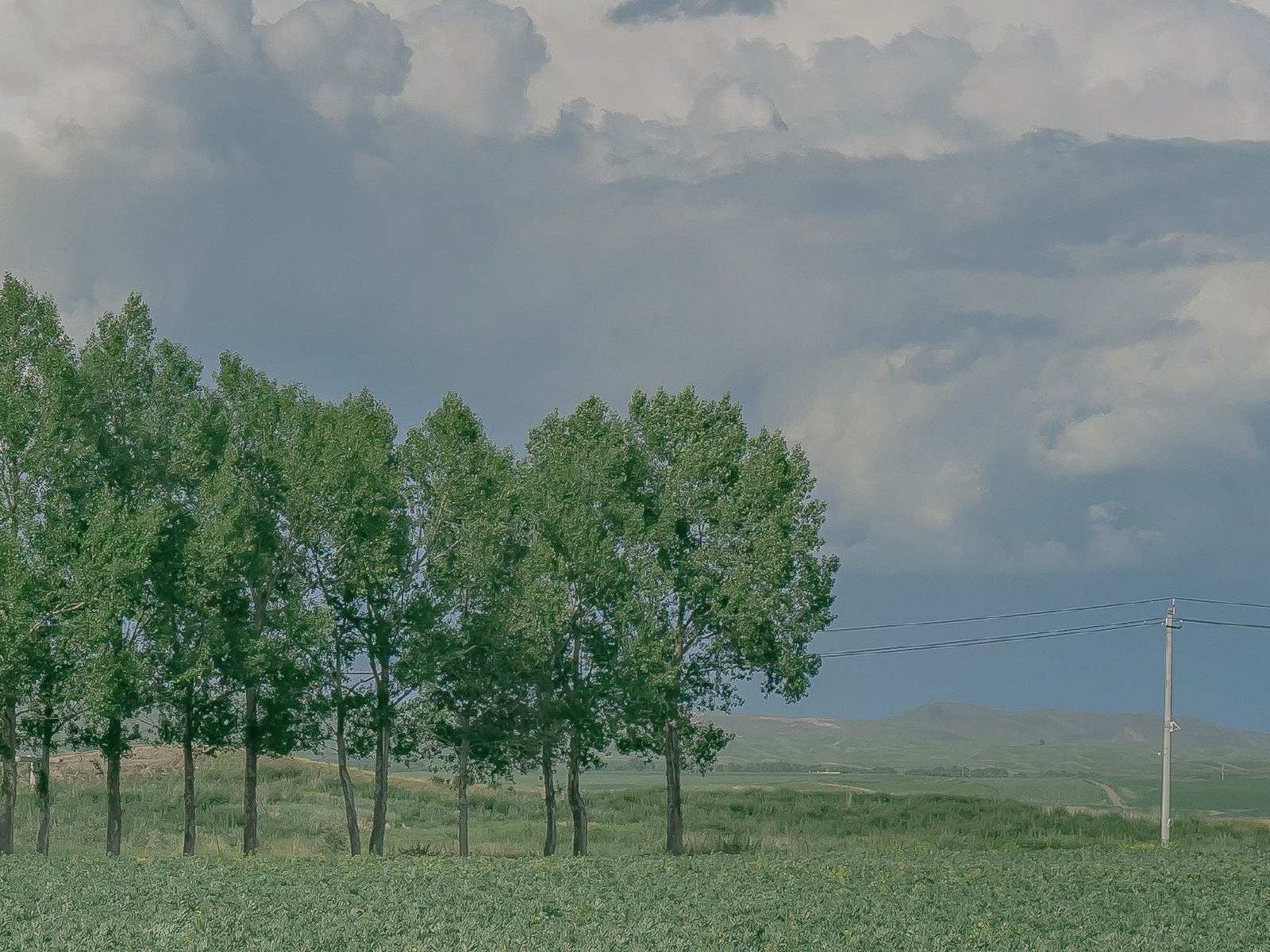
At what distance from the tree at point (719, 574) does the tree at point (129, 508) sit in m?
19.6

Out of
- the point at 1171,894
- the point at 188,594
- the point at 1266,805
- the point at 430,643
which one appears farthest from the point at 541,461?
the point at 1266,805

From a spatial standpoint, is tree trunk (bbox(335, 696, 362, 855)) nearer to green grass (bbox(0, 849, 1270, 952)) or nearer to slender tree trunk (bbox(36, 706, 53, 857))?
slender tree trunk (bbox(36, 706, 53, 857))

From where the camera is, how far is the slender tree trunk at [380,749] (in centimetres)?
5497

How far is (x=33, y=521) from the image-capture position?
157 feet

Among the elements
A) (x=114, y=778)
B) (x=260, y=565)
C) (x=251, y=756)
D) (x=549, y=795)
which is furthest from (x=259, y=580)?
(x=549, y=795)

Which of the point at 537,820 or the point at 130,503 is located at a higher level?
the point at 130,503

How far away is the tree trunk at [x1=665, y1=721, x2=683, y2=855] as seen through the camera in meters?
62.5

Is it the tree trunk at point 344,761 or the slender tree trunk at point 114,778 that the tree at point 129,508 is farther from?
the tree trunk at point 344,761

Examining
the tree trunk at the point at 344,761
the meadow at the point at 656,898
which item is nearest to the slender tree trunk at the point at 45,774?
the meadow at the point at 656,898

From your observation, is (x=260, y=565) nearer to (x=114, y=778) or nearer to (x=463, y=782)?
(x=114, y=778)

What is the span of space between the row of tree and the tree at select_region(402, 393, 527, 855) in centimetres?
12

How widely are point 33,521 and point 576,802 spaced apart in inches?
1015

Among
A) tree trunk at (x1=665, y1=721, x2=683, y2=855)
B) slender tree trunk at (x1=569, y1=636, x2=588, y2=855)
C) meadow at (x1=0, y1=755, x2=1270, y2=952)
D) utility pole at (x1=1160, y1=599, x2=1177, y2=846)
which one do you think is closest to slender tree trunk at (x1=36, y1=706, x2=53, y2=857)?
meadow at (x1=0, y1=755, x2=1270, y2=952)

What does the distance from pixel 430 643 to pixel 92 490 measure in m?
14.0
